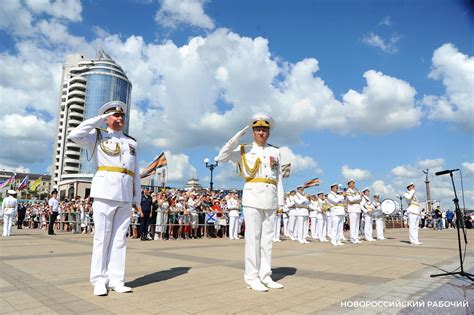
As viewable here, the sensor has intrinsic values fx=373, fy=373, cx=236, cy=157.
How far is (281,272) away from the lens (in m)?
7.03

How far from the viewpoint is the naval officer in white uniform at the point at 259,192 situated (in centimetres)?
566

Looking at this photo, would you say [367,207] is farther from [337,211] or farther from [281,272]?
[281,272]

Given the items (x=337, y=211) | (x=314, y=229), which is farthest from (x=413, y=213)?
(x=314, y=229)

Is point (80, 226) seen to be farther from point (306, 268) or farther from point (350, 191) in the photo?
point (306, 268)

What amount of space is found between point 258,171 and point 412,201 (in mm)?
11146

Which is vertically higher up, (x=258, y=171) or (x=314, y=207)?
(x=258, y=171)

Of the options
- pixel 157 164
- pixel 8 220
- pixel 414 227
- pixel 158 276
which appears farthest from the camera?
pixel 157 164

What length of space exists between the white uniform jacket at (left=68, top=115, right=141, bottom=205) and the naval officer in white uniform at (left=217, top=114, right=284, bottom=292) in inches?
56.9

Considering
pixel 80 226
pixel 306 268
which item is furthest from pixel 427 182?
pixel 306 268

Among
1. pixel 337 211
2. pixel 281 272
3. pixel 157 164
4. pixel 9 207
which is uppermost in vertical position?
pixel 157 164

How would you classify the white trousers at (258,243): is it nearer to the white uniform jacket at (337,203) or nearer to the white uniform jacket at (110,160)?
the white uniform jacket at (110,160)

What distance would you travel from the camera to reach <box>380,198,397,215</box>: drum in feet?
66.6

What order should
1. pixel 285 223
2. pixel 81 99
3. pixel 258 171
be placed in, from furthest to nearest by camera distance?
pixel 81 99 → pixel 285 223 → pixel 258 171

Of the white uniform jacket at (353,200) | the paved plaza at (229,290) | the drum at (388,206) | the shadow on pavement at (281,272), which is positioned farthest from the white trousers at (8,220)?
the drum at (388,206)
